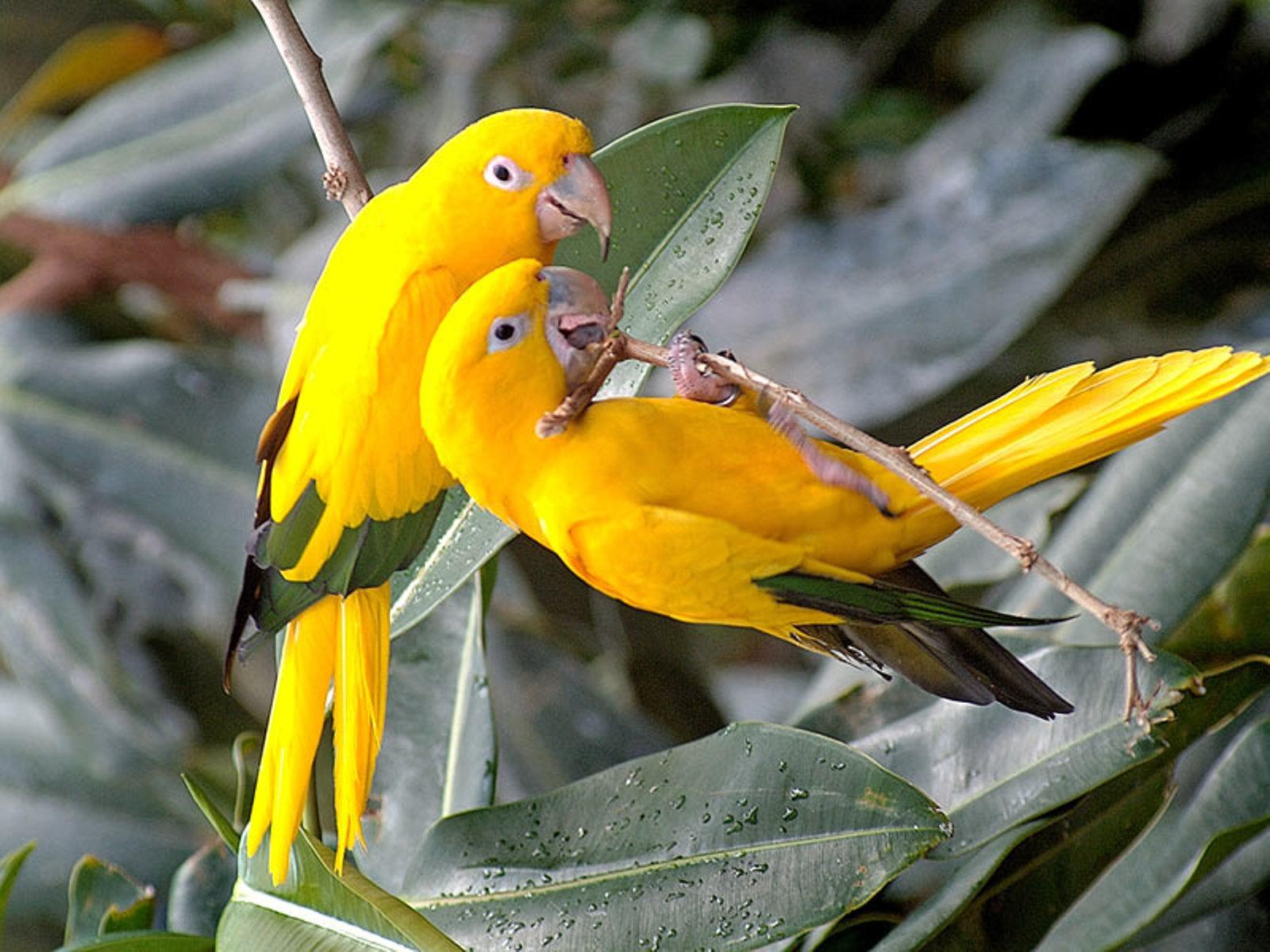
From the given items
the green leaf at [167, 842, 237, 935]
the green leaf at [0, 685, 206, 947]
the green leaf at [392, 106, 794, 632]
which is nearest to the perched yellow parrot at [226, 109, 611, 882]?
the green leaf at [392, 106, 794, 632]

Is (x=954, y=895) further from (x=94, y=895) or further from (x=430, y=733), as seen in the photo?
(x=94, y=895)

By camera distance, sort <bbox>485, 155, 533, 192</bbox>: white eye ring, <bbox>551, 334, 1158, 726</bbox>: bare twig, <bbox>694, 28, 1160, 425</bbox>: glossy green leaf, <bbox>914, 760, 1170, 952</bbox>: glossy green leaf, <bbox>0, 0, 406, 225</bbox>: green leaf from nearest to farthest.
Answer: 1. <bbox>551, 334, 1158, 726</bbox>: bare twig
2. <bbox>485, 155, 533, 192</bbox>: white eye ring
3. <bbox>914, 760, 1170, 952</bbox>: glossy green leaf
4. <bbox>694, 28, 1160, 425</bbox>: glossy green leaf
5. <bbox>0, 0, 406, 225</bbox>: green leaf

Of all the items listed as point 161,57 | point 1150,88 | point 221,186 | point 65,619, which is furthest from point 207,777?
point 1150,88

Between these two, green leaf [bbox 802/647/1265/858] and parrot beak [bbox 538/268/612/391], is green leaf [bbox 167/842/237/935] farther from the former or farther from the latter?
parrot beak [bbox 538/268/612/391]

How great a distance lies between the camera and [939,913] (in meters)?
0.58

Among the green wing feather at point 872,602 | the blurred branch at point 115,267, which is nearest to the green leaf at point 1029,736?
the green wing feather at point 872,602

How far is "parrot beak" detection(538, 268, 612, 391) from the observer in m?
0.40

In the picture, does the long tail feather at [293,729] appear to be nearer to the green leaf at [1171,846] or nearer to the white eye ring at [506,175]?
the white eye ring at [506,175]

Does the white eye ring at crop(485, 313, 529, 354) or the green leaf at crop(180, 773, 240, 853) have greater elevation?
the white eye ring at crop(485, 313, 529, 354)

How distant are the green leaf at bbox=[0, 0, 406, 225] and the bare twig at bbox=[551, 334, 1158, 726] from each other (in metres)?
0.86

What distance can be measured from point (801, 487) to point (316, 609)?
239 millimetres

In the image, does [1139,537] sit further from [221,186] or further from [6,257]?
[6,257]

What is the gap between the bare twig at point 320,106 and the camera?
0.57 metres

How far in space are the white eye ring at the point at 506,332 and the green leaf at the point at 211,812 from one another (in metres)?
0.31
